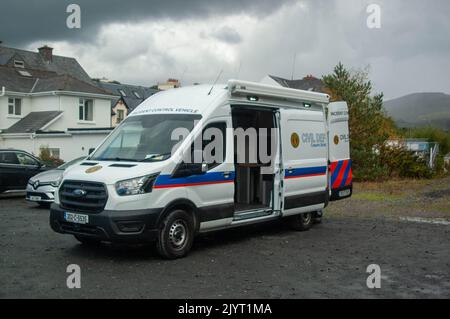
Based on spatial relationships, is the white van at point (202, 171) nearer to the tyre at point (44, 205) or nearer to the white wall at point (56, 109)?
the tyre at point (44, 205)

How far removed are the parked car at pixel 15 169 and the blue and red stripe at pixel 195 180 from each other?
11.0m

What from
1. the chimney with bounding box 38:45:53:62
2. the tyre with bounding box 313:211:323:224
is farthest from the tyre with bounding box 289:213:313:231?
the chimney with bounding box 38:45:53:62

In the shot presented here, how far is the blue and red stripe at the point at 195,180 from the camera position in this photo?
798 cm

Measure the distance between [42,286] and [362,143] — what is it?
75.1ft

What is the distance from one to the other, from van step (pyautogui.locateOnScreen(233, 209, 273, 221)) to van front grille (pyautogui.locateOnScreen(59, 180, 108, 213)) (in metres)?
2.70

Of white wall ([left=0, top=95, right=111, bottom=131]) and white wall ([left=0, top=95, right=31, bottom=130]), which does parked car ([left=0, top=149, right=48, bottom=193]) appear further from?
white wall ([left=0, top=95, right=31, bottom=130])

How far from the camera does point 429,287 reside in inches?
275

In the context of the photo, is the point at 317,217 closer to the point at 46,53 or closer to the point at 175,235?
the point at 175,235

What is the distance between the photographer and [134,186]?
7.80m

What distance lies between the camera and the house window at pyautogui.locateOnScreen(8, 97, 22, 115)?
41.2 m

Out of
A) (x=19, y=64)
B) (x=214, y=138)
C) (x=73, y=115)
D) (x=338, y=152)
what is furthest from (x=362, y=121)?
(x=19, y=64)

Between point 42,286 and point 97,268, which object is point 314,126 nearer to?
point 97,268

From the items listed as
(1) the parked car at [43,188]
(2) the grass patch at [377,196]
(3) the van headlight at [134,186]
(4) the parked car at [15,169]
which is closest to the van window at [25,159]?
(4) the parked car at [15,169]

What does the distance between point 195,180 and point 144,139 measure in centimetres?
115
